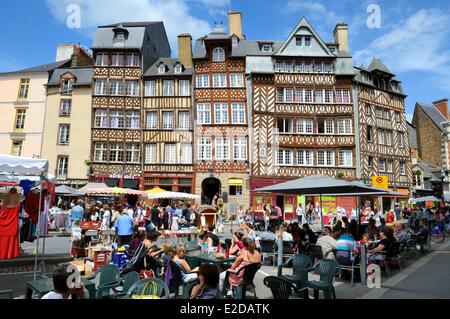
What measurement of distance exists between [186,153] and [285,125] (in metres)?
7.85

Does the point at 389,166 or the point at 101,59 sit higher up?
the point at 101,59

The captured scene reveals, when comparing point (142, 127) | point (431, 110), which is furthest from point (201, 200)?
point (431, 110)

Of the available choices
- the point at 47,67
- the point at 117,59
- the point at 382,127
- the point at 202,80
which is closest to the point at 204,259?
the point at 202,80

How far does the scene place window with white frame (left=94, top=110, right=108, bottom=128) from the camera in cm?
2567

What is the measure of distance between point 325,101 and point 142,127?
1421cm

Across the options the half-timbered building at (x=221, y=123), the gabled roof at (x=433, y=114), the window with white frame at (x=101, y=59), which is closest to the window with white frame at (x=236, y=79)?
the half-timbered building at (x=221, y=123)

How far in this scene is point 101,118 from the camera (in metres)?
25.7

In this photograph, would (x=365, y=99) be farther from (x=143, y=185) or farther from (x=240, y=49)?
(x=143, y=185)

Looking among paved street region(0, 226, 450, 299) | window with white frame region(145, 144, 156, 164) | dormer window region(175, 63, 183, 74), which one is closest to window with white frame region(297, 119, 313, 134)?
dormer window region(175, 63, 183, 74)

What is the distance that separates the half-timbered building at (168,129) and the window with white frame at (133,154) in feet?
1.74

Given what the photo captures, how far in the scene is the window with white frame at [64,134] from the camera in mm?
25703

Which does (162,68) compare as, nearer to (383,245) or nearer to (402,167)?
(402,167)

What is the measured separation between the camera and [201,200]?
25047mm

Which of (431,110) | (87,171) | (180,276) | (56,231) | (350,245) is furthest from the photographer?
(431,110)
